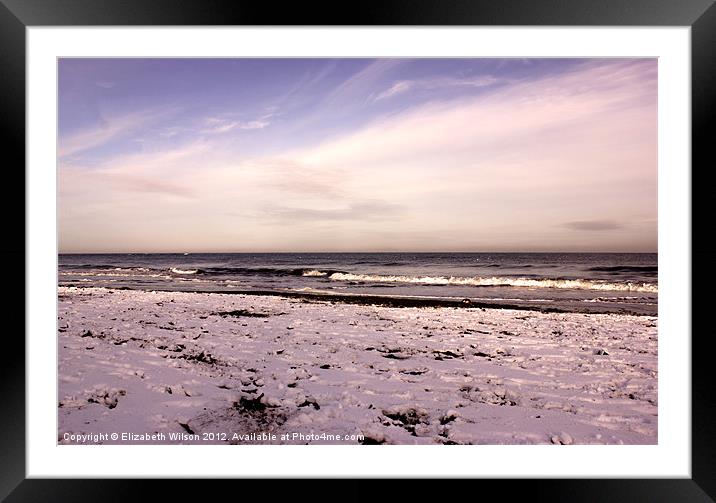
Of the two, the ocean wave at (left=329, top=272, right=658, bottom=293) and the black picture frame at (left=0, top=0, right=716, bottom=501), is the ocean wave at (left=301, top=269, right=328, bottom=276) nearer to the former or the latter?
the ocean wave at (left=329, top=272, right=658, bottom=293)

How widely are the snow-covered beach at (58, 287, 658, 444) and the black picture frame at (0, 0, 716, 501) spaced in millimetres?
299

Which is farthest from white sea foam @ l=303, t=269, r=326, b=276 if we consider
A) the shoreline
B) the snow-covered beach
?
the snow-covered beach

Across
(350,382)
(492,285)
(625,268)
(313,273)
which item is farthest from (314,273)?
(625,268)

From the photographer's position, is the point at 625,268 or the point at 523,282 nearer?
the point at 523,282

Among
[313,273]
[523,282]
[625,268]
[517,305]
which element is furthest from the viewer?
[313,273]

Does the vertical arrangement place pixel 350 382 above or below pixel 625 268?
below

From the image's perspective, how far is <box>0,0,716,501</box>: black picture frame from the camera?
140 cm

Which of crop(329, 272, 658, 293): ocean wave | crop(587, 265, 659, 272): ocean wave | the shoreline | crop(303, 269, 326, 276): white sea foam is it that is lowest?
the shoreline
